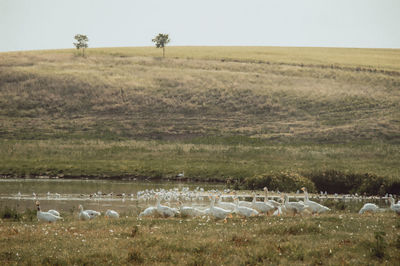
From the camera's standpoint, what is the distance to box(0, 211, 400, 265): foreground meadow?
13078 millimetres

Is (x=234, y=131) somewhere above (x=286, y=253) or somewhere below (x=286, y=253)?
below

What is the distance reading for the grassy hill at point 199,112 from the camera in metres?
48.2

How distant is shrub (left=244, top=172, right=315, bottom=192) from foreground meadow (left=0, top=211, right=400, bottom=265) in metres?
16.5

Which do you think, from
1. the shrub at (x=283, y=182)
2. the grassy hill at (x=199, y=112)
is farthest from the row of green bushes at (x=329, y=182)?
the grassy hill at (x=199, y=112)

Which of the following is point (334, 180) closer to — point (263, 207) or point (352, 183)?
point (352, 183)

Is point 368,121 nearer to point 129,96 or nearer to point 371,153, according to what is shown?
point 371,153

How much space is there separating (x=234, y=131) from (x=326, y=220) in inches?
2048

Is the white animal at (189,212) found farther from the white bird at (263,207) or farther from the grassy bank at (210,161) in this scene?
the grassy bank at (210,161)

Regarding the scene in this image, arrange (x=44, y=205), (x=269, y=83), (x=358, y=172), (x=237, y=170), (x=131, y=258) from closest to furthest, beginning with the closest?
(x=131, y=258), (x=44, y=205), (x=358, y=172), (x=237, y=170), (x=269, y=83)

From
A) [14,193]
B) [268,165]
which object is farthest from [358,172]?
[14,193]

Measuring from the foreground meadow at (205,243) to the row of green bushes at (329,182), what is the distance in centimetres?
1669

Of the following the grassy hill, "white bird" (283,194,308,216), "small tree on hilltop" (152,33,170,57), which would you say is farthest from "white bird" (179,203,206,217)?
"small tree on hilltop" (152,33,170,57)

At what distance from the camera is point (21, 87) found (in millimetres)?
88812

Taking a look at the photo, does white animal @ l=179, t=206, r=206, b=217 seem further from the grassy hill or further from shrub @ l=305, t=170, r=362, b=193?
the grassy hill
